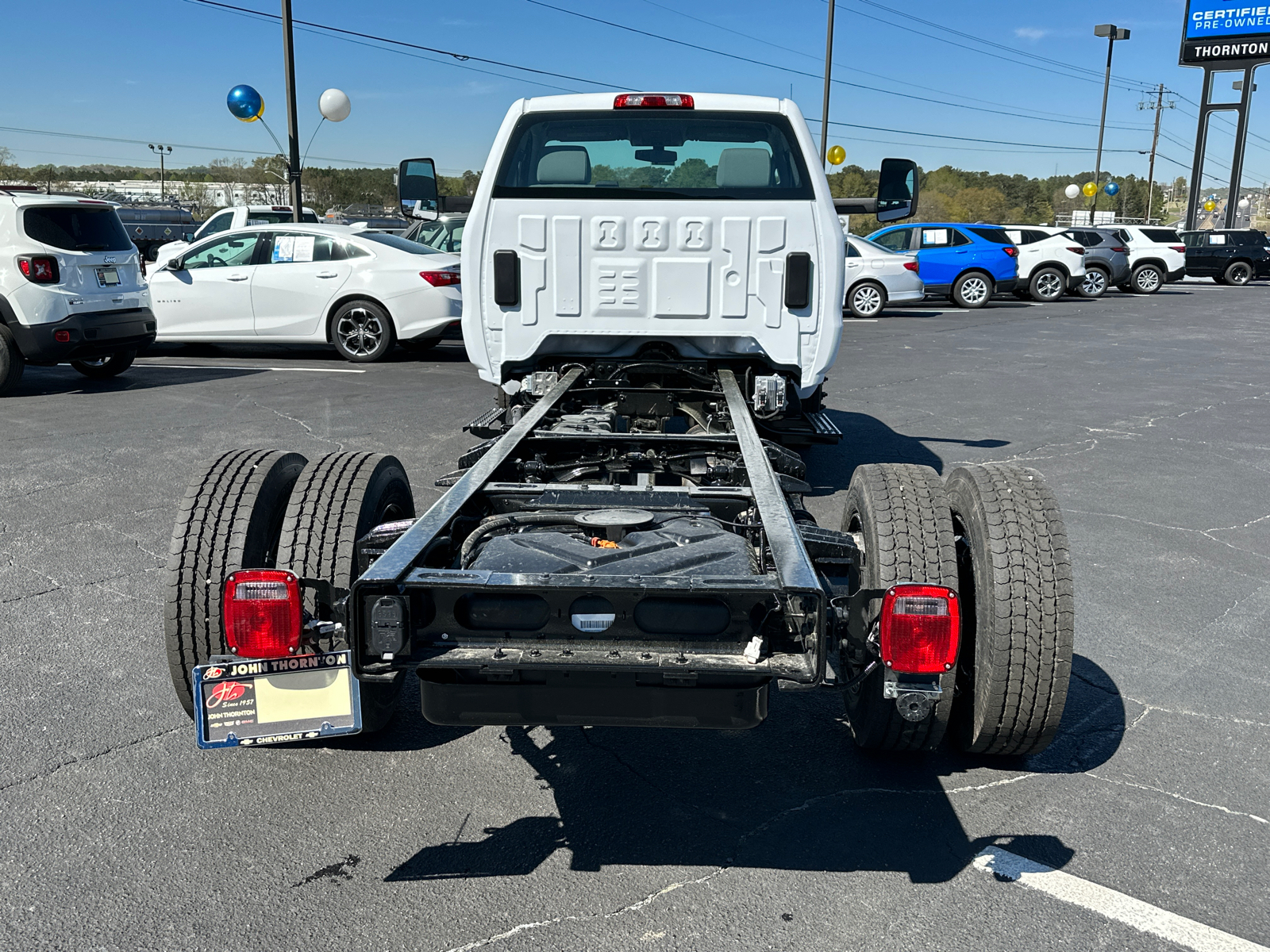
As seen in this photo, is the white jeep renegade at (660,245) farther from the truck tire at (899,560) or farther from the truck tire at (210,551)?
the truck tire at (210,551)

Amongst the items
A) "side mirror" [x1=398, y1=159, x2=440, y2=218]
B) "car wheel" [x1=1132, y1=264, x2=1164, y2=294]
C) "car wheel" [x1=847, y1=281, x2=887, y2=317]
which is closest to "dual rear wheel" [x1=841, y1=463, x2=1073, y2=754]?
"side mirror" [x1=398, y1=159, x2=440, y2=218]

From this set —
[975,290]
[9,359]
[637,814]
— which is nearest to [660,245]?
[637,814]

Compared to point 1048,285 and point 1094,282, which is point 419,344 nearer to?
point 1048,285

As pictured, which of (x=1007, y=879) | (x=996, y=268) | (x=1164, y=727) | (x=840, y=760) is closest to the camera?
(x=1007, y=879)

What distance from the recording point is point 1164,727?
12.0ft

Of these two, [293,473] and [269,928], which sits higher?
[293,473]

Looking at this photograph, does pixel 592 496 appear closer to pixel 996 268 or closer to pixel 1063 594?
pixel 1063 594

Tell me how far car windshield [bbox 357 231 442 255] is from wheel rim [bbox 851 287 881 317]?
31.5 ft

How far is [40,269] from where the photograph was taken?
9578mm

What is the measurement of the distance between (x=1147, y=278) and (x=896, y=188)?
78.1 ft

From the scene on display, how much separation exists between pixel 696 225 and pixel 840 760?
10.1ft

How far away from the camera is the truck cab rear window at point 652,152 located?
5816mm

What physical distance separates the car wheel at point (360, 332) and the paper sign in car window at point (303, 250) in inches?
26.7

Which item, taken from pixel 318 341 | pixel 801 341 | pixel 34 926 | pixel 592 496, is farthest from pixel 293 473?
pixel 318 341
